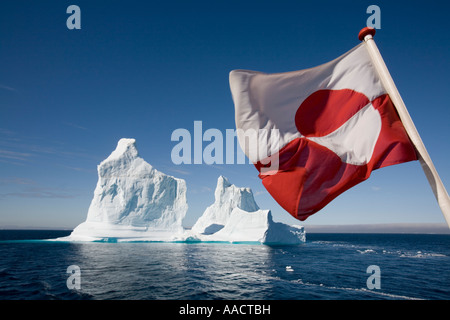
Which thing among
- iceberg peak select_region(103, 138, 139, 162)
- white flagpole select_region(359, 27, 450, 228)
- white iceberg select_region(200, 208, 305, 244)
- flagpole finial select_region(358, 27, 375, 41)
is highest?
iceberg peak select_region(103, 138, 139, 162)

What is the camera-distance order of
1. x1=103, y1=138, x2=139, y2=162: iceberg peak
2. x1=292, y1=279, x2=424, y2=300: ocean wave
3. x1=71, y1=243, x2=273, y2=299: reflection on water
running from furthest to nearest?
x1=103, y1=138, x2=139, y2=162: iceberg peak < x1=292, y1=279, x2=424, y2=300: ocean wave < x1=71, y1=243, x2=273, y2=299: reflection on water

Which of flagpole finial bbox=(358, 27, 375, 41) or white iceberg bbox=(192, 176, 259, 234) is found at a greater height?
flagpole finial bbox=(358, 27, 375, 41)

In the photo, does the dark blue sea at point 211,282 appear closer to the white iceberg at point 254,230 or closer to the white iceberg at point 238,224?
the white iceberg at point 254,230

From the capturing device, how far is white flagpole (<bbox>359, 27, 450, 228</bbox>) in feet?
9.04

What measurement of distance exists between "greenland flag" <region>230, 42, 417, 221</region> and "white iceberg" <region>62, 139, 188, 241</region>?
4987 centimetres

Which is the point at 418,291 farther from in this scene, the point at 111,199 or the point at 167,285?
the point at 111,199

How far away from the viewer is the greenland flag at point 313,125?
386 cm

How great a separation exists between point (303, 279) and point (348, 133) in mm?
19154

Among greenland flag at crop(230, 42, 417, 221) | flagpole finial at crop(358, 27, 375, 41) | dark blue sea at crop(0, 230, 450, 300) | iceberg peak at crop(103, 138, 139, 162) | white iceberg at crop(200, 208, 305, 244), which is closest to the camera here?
flagpole finial at crop(358, 27, 375, 41)

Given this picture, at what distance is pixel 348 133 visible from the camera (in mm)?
4062

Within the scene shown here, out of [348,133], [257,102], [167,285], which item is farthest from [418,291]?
[257,102]

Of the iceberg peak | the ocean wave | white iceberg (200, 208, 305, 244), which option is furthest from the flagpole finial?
the iceberg peak

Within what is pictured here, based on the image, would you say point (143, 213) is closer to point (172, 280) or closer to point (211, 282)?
point (172, 280)

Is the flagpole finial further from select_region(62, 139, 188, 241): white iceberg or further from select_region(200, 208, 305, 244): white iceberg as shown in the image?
select_region(62, 139, 188, 241): white iceberg
